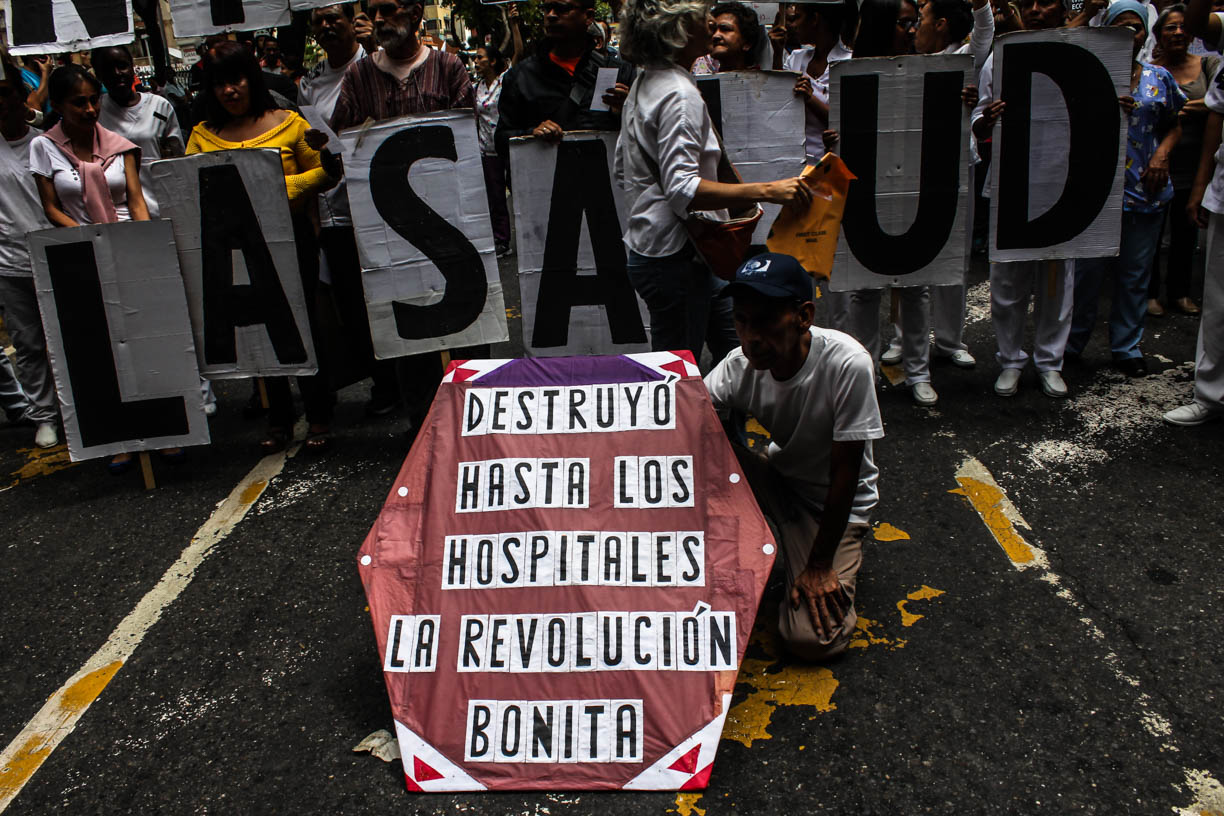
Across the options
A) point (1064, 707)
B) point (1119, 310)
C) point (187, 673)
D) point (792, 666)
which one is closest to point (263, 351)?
point (187, 673)

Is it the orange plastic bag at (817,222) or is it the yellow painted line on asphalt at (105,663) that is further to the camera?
the orange plastic bag at (817,222)

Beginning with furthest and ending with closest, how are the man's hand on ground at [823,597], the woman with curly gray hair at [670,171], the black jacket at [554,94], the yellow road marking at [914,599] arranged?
the black jacket at [554,94], the woman with curly gray hair at [670,171], the yellow road marking at [914,599], the man's hand on ground at [823,597]

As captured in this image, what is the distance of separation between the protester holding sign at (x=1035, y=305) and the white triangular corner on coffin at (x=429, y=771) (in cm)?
388

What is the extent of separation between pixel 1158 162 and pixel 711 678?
432cm

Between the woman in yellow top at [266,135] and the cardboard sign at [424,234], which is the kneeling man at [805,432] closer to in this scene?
the cardboard sign at [424,234]

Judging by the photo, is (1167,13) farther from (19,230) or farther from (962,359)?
(19,230)

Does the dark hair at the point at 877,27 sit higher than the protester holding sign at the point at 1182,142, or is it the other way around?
the dark hair at the point at 877,27

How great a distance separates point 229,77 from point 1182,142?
5807 mm

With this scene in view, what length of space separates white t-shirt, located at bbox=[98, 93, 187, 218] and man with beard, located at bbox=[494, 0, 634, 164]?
7.33 feet

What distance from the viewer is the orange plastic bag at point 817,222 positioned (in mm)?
Answer: 3938

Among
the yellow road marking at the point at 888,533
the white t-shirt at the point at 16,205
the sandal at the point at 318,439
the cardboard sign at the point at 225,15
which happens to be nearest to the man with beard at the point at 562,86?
the cardboard sign at the point at 225,15

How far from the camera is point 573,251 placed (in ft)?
16.6

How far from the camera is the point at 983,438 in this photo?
4.86 metres

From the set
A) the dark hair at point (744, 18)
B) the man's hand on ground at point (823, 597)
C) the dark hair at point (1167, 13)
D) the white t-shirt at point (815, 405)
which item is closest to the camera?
the white t-shirt at point (815, 405)
